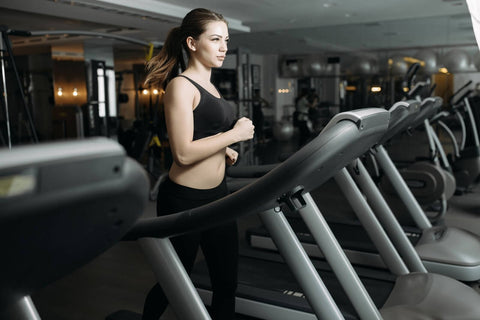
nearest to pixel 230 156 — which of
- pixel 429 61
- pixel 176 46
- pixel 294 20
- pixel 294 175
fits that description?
pixel 176 46

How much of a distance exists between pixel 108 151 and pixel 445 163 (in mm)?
4919

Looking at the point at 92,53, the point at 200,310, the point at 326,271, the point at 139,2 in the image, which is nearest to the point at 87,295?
the point at 326,271

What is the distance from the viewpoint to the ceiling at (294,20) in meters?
6.04

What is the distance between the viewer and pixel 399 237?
2.69 m

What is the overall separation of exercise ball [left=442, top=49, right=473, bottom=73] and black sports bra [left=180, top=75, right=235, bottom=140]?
19.5 ft

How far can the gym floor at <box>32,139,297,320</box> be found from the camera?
246 centimetres

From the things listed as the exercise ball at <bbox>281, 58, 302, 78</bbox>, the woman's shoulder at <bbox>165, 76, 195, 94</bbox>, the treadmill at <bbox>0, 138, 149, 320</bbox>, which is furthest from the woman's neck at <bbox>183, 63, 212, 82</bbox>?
the exercise ball at <bbox>281, 58, 302, 78</bbox>

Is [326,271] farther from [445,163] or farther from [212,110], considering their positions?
[445,163]

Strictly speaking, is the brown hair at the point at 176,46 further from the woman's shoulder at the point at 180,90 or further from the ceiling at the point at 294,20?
the ceiling at the point at 294,20

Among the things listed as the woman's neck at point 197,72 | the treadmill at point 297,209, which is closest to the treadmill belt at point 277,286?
the treadmill at point 297,209

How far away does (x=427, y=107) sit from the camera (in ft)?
10.9

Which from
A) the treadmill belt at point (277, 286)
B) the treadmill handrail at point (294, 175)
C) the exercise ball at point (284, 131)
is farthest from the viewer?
the exercise ball at point (284, 131)

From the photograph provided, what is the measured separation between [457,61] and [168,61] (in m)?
5.98

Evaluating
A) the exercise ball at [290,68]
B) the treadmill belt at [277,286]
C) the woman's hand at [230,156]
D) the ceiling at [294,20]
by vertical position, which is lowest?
the treadmill belt at [277,286]
